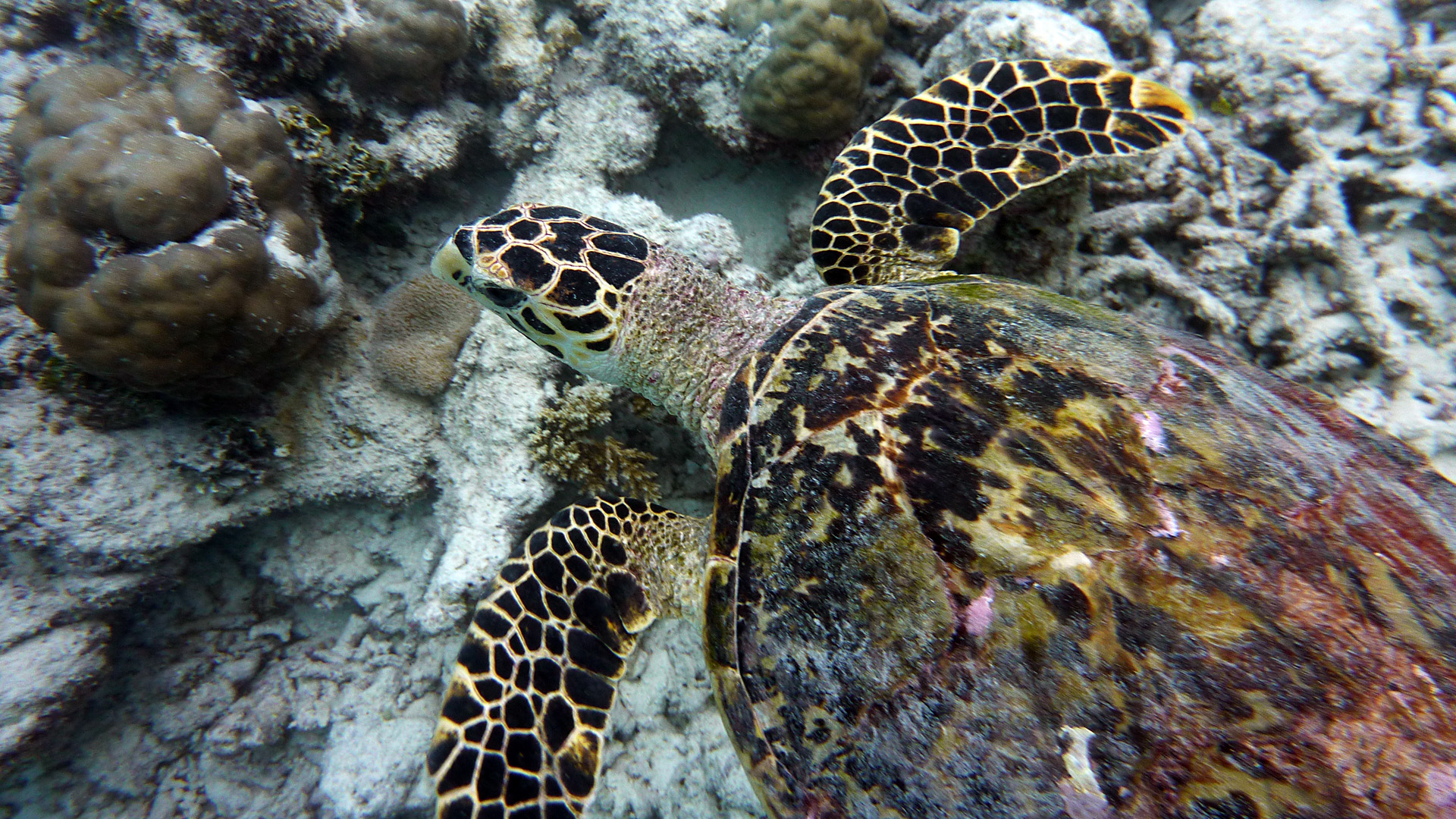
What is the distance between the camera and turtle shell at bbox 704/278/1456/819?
3.11 feet

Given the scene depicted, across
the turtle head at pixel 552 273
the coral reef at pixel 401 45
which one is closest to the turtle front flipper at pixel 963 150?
the turtle head at pixel 552 273

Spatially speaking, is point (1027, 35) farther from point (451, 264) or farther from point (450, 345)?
point (450, 345)

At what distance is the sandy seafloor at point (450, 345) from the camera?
207cm

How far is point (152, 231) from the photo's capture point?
5.70 ft

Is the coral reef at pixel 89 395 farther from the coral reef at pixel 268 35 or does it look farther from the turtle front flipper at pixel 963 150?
the turtle front flipper at pixel 963 150

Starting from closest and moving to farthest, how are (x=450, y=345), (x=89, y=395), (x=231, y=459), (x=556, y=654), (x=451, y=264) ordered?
(x=556, y=654)
(x=451, y=264)
(x=89, y=395)
(x=231, y=459)
(x=450, y=345)

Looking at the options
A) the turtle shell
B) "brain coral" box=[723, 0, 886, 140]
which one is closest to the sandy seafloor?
"brain coral" box=[723, 0, 886, 140]

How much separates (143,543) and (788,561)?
256 centimetres

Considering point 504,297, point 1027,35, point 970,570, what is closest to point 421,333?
point 504,297

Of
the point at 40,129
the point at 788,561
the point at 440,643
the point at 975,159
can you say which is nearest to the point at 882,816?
the point at 788,561

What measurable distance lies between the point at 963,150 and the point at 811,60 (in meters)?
0.79

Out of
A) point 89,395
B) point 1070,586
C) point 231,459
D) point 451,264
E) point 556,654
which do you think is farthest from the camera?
point 231,459

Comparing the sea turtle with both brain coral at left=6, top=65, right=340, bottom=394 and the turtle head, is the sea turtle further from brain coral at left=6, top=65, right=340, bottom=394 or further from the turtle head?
brain coral at left=6, top=65, right=340, bottom=394

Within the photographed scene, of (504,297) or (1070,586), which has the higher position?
(1070,586)
